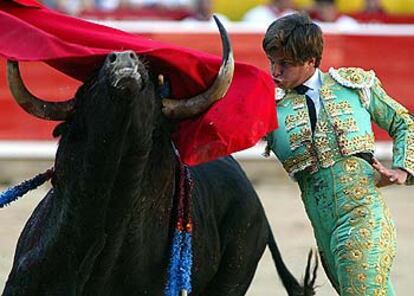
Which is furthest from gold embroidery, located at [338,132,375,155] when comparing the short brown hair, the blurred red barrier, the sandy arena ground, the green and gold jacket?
the blurred red barrier

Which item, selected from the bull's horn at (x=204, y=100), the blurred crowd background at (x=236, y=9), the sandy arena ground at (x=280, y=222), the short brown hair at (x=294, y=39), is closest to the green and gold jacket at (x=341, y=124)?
the short brown hair at (x=294, y=39)

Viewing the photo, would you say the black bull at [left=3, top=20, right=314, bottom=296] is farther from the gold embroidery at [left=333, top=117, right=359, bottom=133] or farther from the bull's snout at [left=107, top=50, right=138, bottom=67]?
the gold embroidery at [left=333, top=117, right=359, bottom=133]

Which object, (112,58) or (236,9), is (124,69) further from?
(236,9)

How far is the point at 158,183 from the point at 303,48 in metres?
0.57

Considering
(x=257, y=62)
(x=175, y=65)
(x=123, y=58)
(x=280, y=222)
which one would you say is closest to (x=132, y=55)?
(x=123, y=58)

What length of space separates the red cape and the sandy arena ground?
6.46ft

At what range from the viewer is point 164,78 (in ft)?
13.3

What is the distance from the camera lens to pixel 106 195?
383 centimetres

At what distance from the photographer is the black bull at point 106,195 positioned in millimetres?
3723

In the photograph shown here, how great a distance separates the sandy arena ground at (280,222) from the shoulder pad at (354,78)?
1.96 m

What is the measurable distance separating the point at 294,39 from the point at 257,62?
5668mm

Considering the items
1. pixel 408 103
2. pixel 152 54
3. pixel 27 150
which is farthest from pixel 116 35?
pixel 408 103

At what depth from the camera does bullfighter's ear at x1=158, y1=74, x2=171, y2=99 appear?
3971 mm

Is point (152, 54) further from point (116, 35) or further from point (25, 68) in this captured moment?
point (25, 68)
